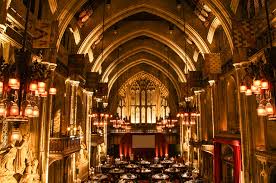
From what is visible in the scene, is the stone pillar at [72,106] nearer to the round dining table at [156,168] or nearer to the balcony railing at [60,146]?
the balcony railing at [60,146]

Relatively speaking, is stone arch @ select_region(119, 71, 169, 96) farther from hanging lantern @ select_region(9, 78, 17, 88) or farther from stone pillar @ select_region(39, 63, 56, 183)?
hanging lantern @ select_region(9, 78, 17, 88)

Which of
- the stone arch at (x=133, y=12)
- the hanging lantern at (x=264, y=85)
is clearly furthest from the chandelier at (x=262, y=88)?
the stone arch at (x=133, y=12)

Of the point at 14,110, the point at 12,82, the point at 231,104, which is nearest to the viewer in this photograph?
the point at 12,82

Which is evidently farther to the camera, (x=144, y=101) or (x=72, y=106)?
(x=144, y=101)

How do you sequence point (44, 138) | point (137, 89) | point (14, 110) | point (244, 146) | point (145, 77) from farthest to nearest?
point (137, 89), point (145, 77), point (44, 138), point (244, 146), point (14, 110)

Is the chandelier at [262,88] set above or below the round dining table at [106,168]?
above

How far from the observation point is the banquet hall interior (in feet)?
31.9

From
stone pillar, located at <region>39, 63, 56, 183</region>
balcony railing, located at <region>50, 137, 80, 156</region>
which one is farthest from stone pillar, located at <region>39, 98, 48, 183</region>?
balcony railing, located at <region>50, 137, 80, 156</region>

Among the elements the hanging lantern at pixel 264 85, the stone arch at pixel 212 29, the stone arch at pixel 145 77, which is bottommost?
the hanging lantern at pixel 264 85

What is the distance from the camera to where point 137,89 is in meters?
37.2

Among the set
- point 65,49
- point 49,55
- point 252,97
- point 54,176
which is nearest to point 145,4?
point 65,49

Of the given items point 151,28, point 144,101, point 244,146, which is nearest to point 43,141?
point 244,146

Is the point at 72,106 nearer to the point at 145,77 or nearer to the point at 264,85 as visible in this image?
the point at 264,85

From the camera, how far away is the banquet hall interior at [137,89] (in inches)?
383
